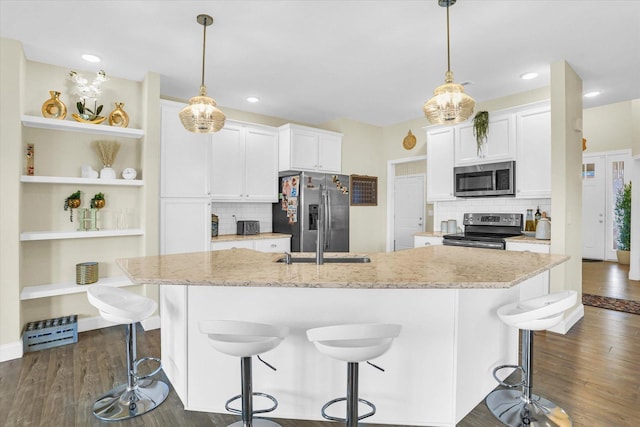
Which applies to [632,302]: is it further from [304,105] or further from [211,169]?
[211,169]

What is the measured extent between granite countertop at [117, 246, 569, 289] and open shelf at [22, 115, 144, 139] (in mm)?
1788

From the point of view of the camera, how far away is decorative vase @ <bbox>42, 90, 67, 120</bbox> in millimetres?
3330

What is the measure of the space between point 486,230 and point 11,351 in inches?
203

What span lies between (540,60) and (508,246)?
1899mm

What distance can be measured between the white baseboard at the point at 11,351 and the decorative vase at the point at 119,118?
2145 millimetres

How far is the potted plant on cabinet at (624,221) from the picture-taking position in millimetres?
7047

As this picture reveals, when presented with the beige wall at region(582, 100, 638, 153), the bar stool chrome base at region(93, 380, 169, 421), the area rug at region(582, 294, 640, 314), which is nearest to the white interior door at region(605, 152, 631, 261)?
the beige wall at region(582, 100, 638, 153)

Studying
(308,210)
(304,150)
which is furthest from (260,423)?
(304,150)

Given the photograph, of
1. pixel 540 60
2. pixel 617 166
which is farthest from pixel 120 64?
pixel 617 166

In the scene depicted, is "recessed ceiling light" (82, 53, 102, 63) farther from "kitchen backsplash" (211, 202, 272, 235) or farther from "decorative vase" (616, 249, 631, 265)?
"decorative vase" (616, 249, 631, 265)

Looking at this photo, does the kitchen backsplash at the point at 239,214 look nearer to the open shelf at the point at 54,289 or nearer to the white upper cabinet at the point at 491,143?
the open shelf at the point at 54,289

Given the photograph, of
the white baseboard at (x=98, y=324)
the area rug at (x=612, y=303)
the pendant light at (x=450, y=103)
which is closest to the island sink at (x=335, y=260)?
the pendant light at (x=450, y=103)

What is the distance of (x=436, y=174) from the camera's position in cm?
498

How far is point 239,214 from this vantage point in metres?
5.16
